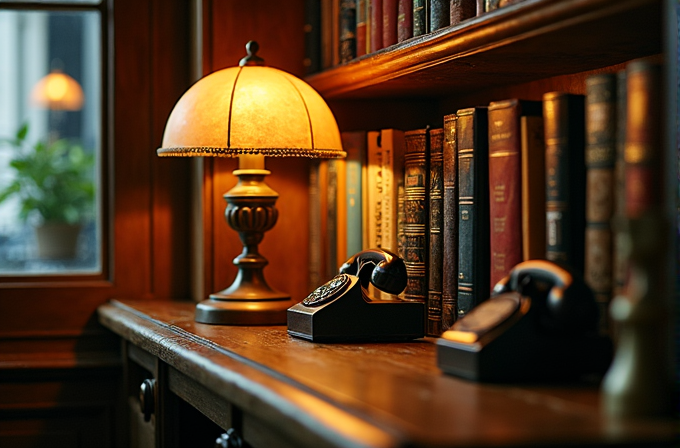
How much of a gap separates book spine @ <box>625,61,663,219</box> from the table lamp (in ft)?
2.37

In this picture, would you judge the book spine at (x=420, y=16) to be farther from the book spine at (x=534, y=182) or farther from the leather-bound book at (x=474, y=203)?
the book spine at (x=534, y=182)

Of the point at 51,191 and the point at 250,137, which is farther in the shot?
the point at 51,191

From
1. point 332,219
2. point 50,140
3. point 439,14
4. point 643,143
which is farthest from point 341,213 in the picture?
point 50,140

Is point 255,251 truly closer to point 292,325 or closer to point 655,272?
point 292,325

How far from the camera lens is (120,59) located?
2088 millimetres

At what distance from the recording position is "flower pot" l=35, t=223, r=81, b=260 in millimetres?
2449

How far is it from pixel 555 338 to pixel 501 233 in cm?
29

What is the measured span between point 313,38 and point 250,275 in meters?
0.57

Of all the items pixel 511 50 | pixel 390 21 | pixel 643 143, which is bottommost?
pixel 643 143

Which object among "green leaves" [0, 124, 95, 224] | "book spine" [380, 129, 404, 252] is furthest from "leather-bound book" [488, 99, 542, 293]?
"green leaves" [0, 124, 95, 224]

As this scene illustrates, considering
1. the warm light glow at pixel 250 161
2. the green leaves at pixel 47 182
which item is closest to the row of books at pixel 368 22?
the warm light glow at pixel 250 161

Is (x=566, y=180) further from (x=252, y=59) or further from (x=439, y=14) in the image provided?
(x=252, y=59)

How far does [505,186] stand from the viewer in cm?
127

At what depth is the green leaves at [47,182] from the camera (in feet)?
11.2
